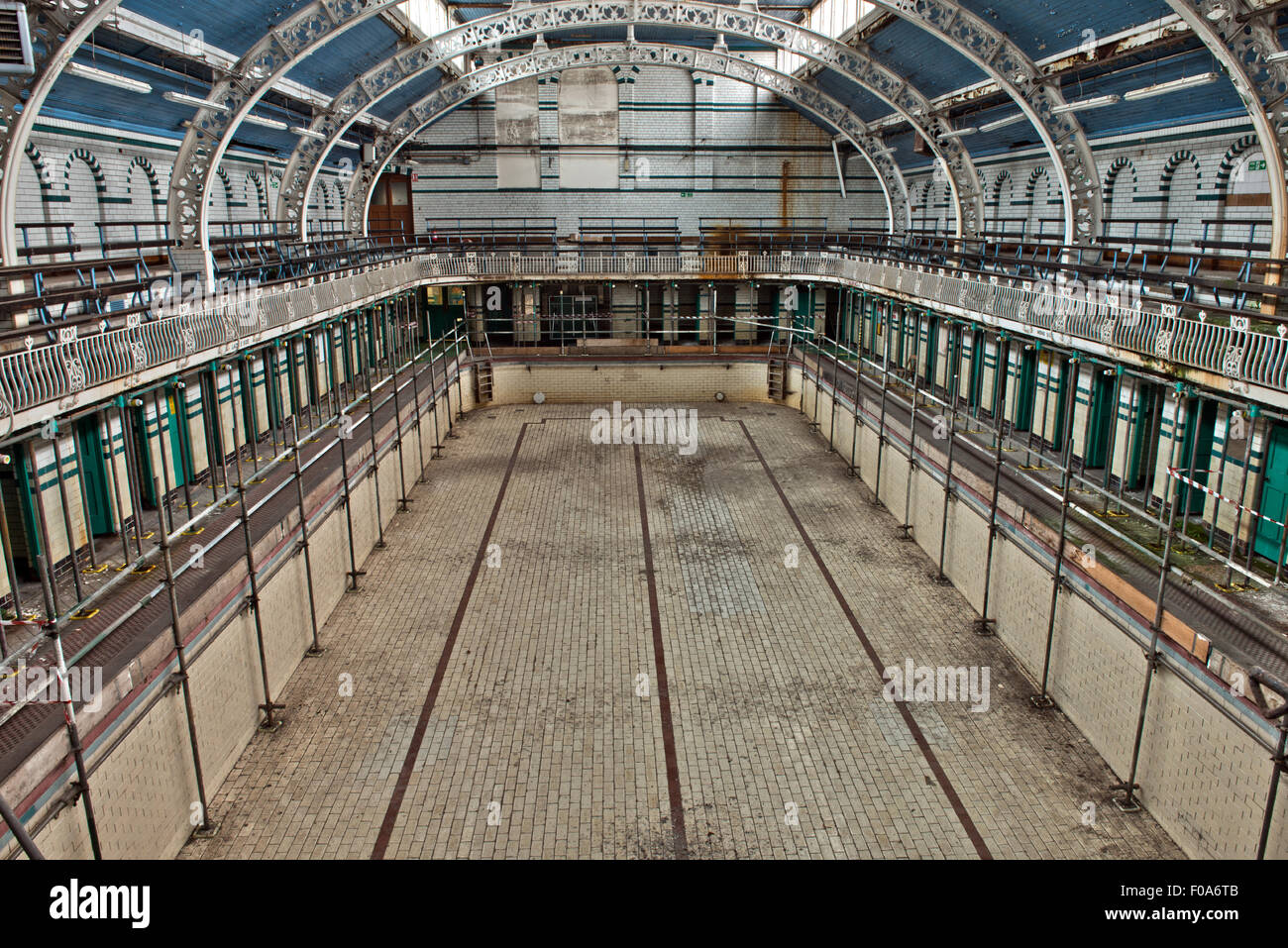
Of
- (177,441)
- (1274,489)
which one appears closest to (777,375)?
(1274,489)

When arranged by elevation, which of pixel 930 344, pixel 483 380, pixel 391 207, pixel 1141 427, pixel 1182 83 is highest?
pixel 1182 83

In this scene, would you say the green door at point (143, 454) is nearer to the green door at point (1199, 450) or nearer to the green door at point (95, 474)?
the green door at point (95, 474)

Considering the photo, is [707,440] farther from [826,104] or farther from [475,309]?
[826,104]

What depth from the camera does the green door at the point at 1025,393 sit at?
14398 millimetres

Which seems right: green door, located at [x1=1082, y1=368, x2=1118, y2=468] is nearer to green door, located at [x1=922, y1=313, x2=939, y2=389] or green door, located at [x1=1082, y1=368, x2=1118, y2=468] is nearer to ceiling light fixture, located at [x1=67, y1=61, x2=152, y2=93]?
green door, located at [x1=922, y1=313, x2=939, y2=389]

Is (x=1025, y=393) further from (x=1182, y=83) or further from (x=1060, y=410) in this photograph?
(x=1182, y=83)

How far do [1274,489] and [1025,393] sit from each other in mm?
6430

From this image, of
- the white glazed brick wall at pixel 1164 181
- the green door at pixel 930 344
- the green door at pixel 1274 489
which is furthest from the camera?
the green door at pixel 930 344

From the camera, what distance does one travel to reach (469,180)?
1222 inches

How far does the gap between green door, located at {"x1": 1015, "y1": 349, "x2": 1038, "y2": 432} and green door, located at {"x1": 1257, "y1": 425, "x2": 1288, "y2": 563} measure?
5.84 m

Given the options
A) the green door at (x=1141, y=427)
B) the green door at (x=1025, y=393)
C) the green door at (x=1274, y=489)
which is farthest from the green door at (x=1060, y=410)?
the green door at (x=1274, y=489)

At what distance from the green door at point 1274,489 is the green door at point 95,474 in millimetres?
11873

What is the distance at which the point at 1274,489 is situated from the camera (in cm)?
837
